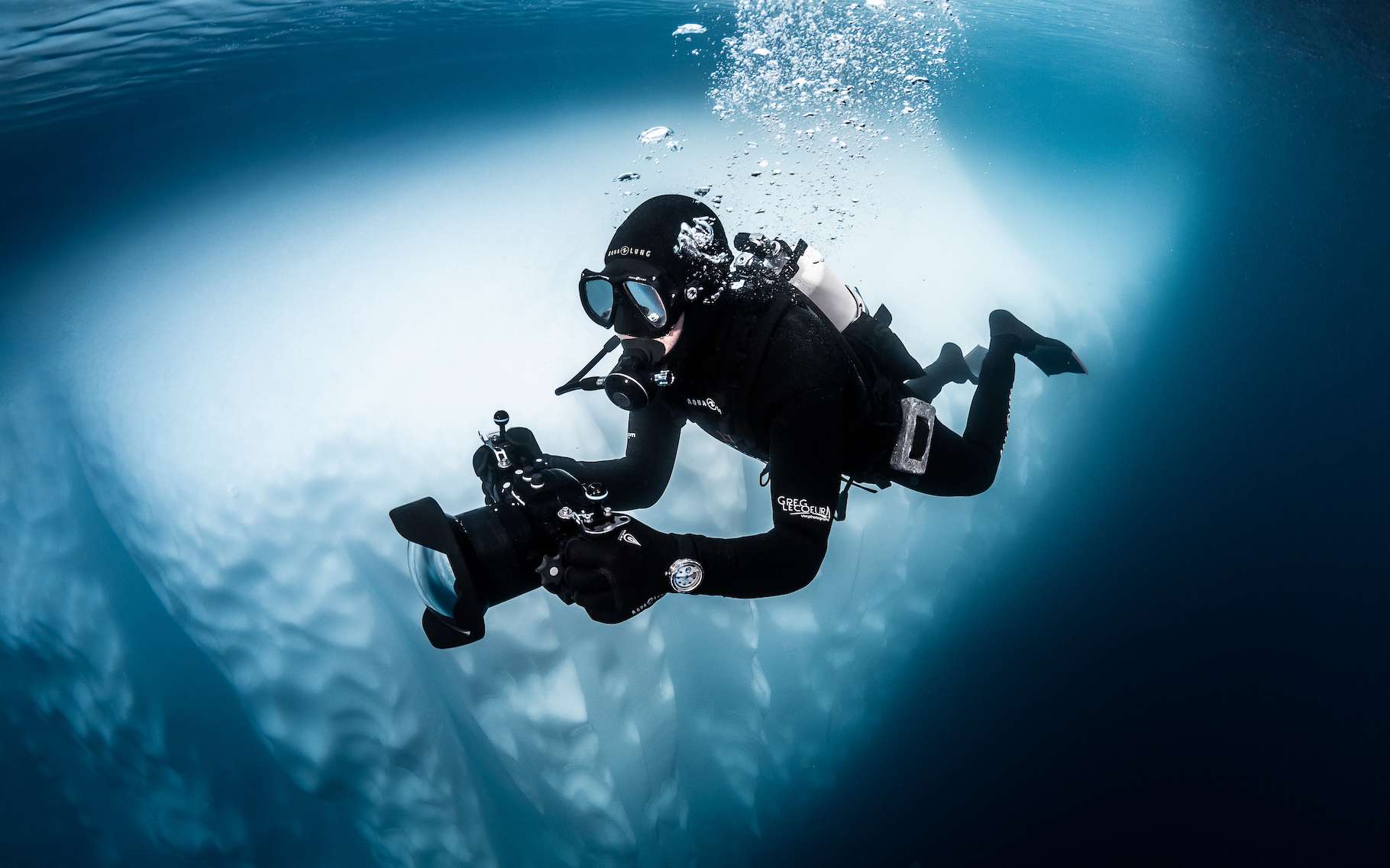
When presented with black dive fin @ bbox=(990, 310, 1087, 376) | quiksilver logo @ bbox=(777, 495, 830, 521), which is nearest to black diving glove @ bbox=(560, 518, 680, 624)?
quiksilver logo @ bbox=(777, 495, 830, 521)

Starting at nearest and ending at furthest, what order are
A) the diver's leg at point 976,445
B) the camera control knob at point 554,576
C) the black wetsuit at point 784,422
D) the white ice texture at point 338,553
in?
the camera control knob at point 554,576
the black wetsuit at point 784,422
the diver's leg at point 976,445
the white ice texture at point 338,553

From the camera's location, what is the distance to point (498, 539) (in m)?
1.72

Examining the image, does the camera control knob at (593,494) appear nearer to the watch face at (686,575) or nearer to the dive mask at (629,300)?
the watch face at (686,575)

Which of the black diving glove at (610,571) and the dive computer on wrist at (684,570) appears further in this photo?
the dive computer on wrist at (684,570)

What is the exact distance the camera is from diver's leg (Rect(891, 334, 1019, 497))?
2.88 m

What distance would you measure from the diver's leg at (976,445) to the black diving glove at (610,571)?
4.24 feet

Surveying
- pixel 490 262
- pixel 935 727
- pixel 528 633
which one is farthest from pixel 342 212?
pixel 935 727

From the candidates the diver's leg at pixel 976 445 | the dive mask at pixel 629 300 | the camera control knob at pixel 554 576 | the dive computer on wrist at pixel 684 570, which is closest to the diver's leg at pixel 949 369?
the diver's leg at pixel 976 445

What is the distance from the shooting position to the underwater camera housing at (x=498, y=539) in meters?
1.70

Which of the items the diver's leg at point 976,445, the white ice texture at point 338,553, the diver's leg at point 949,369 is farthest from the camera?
the diver's leg at point 949,369

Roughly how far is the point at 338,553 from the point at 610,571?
3.25m

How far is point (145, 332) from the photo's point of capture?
3674 mm

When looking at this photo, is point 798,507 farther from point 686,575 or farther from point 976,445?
point 976,445

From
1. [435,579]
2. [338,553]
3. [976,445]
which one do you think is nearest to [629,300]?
[435,579]
